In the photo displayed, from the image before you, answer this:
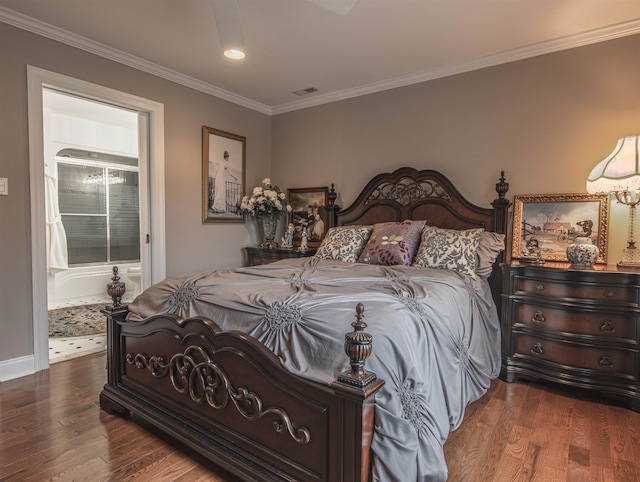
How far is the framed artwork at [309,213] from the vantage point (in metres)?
4.31

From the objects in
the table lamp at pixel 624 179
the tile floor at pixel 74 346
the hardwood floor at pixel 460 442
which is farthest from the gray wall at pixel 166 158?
the table lamp at pixel 624 179

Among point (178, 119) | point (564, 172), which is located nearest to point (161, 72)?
point (178, 119)

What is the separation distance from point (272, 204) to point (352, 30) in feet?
6.50

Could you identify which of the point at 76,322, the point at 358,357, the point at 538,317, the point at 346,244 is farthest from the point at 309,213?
the point at 358,357

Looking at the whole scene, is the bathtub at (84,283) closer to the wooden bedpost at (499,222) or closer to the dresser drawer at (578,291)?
the wooden bedpost at (499,222)

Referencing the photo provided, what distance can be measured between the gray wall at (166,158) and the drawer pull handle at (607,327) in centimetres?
344

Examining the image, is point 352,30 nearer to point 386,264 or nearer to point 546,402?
point 386,264

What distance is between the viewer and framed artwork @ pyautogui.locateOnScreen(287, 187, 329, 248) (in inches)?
170

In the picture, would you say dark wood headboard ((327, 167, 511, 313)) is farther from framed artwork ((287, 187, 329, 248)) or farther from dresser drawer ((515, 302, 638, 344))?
dresser drawer ((515, 302, 638, 344))

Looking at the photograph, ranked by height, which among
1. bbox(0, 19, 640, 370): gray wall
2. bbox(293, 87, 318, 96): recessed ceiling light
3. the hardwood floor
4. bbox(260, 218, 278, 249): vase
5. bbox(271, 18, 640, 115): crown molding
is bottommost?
the hardwood floor

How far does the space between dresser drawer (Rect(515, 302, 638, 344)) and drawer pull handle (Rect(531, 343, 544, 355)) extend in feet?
0.43

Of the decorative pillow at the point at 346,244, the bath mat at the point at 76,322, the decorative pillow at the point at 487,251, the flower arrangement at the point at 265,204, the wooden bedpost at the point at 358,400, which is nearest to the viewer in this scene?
the wooden bedpost at the point at 358,400

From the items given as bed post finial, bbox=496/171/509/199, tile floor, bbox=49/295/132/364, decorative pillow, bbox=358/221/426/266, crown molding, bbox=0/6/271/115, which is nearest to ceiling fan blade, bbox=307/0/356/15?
decorative pillow, bbox=358/221/426/266

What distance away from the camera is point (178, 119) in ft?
12.3
